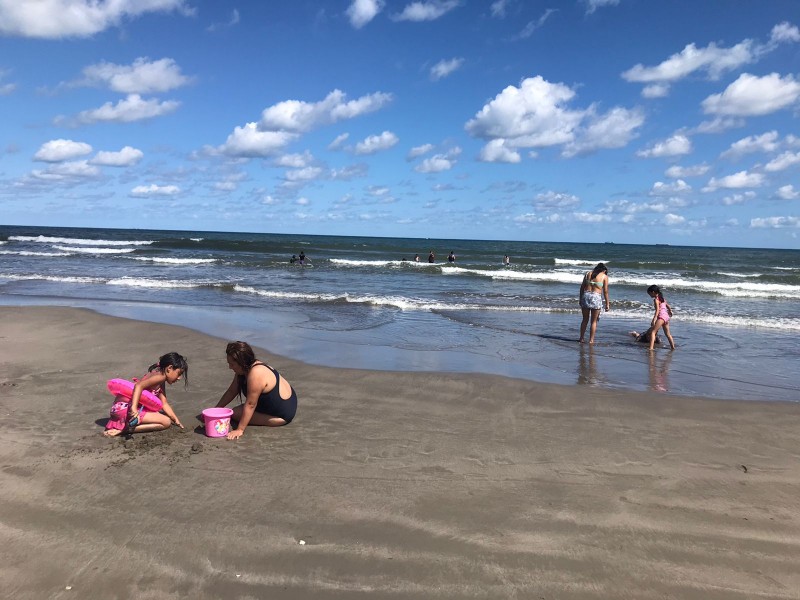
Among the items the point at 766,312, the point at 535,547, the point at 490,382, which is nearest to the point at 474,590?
the point at 535,547

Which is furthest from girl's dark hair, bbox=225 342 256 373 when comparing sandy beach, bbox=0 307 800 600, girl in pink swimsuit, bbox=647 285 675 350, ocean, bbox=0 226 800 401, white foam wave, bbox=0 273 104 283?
white foam wave, bbox=0 273 104 283

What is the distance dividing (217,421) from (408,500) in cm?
207

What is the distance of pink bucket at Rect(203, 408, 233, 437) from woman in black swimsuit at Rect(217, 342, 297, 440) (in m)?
0.09

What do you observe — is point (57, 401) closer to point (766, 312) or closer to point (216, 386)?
point (216, 386)

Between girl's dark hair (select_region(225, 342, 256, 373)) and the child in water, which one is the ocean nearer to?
girl's dark hair (select_region(225, 342, 256, 373))

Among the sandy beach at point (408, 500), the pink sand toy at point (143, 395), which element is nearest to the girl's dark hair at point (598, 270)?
the sandy beach at point (408, 500)

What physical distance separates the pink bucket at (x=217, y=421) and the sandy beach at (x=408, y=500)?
0.10m

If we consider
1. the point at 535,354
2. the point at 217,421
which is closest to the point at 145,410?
the point at 217,421

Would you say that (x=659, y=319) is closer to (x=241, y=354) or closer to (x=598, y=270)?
(x=598, y=270)

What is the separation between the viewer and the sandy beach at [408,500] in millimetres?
3193

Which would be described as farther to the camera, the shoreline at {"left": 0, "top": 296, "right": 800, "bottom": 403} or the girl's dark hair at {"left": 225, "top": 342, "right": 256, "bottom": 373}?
the shoreline at {"left": 0, "top": 296, "right": 800, "bottom": 403}

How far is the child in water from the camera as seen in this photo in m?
5.11

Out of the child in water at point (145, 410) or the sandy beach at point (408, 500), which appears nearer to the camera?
the sandy beach at point (408, 500)

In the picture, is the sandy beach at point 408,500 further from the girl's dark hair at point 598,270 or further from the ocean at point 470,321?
the girl's dark hair at point 598,270
